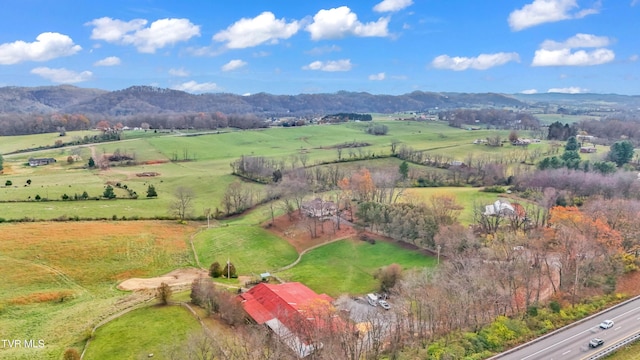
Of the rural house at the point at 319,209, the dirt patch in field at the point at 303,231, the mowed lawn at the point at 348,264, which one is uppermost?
the rural house at the point at 319,209

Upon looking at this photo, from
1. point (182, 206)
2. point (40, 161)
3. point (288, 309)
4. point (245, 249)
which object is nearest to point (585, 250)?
point (288, 309)

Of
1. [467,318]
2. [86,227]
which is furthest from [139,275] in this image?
[467,318]

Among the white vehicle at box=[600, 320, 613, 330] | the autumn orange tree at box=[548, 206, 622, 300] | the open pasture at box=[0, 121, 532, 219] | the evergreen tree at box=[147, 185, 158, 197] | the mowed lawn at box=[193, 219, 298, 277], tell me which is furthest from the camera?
the evergreen tree at box=[147, 185, 158, 197]

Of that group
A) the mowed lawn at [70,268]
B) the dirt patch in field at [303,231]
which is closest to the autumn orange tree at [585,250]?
the dirt patch in field at [303,231]

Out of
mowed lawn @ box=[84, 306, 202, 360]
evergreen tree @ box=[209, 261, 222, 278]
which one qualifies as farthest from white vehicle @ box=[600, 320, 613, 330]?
evergreen tree @ box=[209, 261, 222, 278]

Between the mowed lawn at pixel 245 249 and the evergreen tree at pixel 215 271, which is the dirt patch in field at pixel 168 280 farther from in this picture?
the mowed lawn at pixel 245 249

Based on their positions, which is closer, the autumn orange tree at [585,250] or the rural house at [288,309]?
the rural house at [288,309]

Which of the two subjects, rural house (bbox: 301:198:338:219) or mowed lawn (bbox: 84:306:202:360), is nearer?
mowed lawn (bbox: 84:306:202:360)

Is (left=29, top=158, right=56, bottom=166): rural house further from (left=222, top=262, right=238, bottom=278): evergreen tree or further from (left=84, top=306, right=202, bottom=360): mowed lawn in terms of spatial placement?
(left=84, top=306, right=202, bottom=360): mowed lawn

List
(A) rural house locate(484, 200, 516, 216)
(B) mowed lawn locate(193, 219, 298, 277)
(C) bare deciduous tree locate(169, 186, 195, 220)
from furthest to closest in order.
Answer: (C) bare deciduous tree locate(169, 186, 195, 220) < (A) rural house locate(484, 200, 516, 216) < (B) mowed lawn locate(193, 219, 298, 277)
